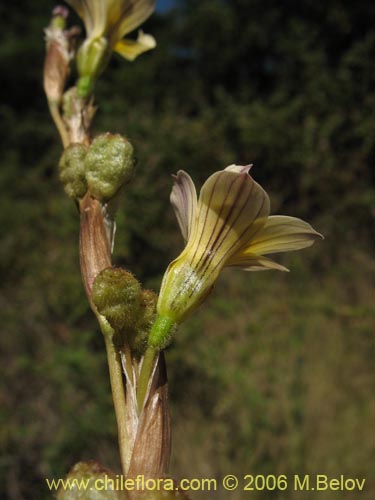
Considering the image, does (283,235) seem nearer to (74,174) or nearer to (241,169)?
(241,169)

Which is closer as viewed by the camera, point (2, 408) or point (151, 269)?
point (151, 269)

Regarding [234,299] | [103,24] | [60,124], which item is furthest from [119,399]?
[234,299]

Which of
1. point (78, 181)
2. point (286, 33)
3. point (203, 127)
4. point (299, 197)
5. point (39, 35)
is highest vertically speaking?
point (39, 35)

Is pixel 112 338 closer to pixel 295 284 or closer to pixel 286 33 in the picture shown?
pixel 295 284

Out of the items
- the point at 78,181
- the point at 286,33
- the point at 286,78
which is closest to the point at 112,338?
the point at 78,181

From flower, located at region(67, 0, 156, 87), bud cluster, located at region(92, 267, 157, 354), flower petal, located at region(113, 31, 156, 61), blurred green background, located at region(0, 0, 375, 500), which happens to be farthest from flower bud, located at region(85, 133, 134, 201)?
blurred green background, located at region(0, 0, 375, 500)

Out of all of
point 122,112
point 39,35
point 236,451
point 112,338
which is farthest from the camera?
point 39,35
